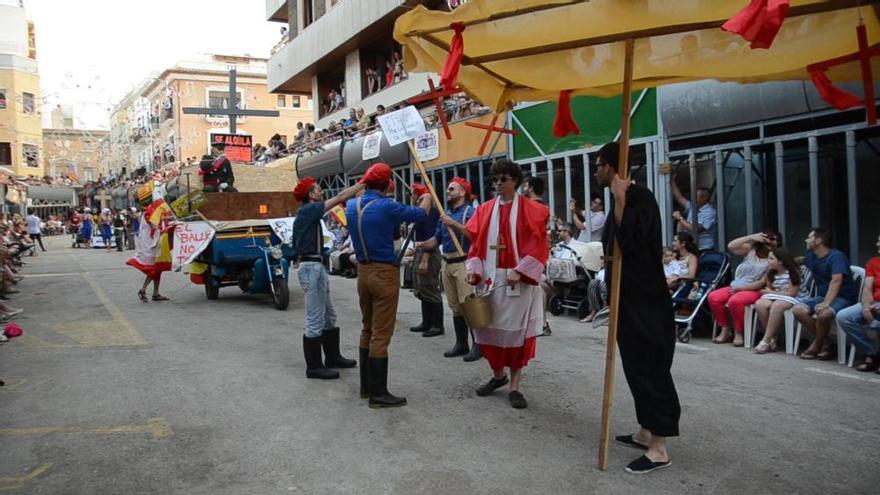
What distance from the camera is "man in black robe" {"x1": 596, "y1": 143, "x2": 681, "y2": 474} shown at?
3867mm

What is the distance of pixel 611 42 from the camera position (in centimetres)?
466

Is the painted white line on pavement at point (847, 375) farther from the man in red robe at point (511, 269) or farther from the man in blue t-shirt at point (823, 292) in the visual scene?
the man in red robe at point (511, 269)

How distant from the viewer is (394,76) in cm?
2158

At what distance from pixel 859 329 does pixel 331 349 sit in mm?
4808

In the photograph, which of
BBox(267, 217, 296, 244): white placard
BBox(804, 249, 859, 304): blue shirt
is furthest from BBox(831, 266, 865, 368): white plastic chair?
BBox(267, 217, 296, 244): white placard

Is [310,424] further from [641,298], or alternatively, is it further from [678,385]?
[678,385]

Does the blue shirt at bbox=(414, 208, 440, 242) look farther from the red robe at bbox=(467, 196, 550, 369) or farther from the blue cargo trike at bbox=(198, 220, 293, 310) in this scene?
the blue cargo trike at bbox=(198, 220, 293, 310)

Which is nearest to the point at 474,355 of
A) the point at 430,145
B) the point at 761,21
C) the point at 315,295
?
the point at 315,295

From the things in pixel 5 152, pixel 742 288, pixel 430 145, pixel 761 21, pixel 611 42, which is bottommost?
pixel 742 288

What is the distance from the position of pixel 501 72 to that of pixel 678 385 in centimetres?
297

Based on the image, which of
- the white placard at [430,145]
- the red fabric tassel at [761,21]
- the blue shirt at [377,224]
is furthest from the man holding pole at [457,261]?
the white placard at [430,145]

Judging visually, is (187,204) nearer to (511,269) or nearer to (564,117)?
(564,117)

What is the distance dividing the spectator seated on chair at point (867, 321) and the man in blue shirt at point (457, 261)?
3.41 metres

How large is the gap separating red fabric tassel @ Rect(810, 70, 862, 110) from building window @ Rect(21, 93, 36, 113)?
54091 mm
